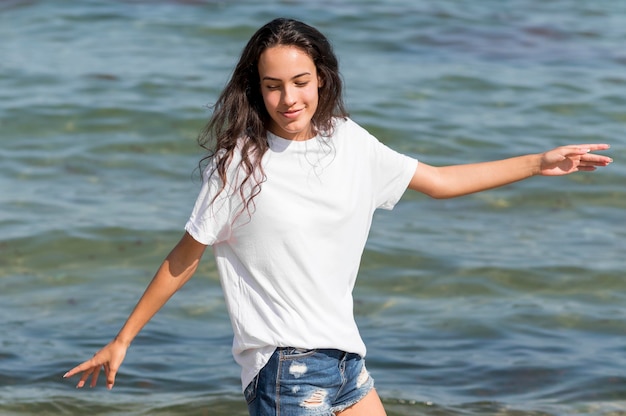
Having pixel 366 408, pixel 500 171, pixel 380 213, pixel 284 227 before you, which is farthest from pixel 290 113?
pixel 380 213

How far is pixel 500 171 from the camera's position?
3430 mm

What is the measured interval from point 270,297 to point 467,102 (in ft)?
24.7

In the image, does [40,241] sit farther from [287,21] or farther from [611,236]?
[287,21]

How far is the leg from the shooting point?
10.5ft

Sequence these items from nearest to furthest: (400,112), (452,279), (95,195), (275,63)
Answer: (275,63)
(452,279)
(95,195)
(400,112)

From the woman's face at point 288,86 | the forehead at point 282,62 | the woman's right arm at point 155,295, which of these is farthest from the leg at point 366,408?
the forehead at point 282,62

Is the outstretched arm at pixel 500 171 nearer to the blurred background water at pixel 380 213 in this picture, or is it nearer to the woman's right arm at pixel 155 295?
the woman's right arm at pixel 155 295

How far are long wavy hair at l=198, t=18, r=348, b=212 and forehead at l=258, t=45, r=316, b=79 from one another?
1 cm

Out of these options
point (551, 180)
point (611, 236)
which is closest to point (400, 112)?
point (551, 180)

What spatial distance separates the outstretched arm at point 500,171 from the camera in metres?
3.40

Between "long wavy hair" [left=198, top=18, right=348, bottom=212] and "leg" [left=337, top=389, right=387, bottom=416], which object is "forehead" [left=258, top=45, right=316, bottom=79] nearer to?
"long wavy hair" [left=198, top=18, right=348, bottom=212]

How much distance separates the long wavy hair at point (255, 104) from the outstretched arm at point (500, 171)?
1.40ft

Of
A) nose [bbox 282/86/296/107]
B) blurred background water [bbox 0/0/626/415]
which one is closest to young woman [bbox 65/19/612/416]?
nose [bbox 282/86/296/107]

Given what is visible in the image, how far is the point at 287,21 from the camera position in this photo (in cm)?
305
